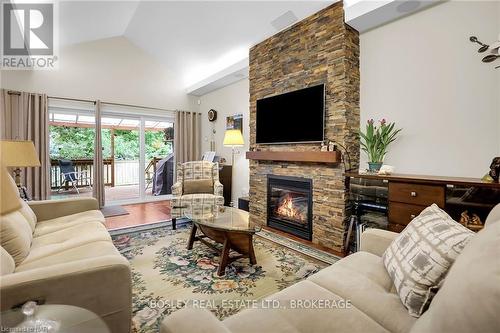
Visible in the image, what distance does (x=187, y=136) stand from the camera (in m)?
5.88

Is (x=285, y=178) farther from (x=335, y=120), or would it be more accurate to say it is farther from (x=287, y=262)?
(x=287, y=262)

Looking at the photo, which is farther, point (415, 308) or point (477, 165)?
point (477, 165)

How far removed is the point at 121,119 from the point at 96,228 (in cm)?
393

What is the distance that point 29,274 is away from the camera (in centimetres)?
107

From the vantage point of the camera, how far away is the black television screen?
300 cm


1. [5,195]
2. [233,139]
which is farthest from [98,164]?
[5,195]

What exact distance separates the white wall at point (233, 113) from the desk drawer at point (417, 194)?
9.02 ft

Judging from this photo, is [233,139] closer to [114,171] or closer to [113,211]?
[113,211]

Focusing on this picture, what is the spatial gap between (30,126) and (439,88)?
18.9 feet

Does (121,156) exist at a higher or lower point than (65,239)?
higher

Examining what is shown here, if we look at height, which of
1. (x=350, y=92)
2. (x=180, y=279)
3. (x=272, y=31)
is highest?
(x=272, y=31)

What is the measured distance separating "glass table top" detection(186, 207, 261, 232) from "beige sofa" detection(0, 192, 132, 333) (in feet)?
2.93

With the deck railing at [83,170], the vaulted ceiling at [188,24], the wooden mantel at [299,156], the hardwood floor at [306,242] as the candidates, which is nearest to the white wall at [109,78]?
the vaulted ceiling at [188,24]

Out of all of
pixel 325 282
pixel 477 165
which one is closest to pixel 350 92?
pixel 477 165
